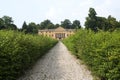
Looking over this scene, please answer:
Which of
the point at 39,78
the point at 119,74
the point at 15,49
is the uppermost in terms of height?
the point at 15,49

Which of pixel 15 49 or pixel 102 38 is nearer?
pixel 15 49

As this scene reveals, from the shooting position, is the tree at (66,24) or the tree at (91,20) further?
the tree at (66,24)

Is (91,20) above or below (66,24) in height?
above

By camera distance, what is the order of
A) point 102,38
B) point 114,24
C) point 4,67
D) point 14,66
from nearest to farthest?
1. point 4,67
2. point 14,66
3. point 102,38
4. point 114,24

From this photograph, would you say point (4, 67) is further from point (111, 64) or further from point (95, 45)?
point (95, 45)

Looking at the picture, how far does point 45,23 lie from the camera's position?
17912cm

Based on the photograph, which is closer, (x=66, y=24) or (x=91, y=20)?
(x=91, y=20)

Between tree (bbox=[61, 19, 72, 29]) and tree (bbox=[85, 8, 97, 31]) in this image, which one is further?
tree (bbox=[61, 19, 72, 29])

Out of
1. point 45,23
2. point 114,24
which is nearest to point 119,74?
point 114,24

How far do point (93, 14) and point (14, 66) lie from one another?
81475 millimetres

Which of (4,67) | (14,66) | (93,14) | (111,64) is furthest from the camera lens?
(93,14)

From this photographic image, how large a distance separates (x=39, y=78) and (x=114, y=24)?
52761 mm

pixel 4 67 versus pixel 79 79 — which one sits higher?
pixel 4 67

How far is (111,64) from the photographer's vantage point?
1002 centimetres
